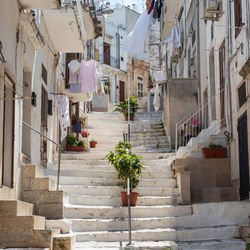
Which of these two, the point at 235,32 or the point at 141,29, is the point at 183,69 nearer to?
the point at 141,29

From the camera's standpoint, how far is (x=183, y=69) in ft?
76.8

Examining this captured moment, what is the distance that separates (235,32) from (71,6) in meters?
4.00

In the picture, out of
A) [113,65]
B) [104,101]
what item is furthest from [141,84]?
[104,101]

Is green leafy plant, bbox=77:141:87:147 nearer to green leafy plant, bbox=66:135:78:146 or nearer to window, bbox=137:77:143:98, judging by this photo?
green leafy plant, bbox=66:135:78:146

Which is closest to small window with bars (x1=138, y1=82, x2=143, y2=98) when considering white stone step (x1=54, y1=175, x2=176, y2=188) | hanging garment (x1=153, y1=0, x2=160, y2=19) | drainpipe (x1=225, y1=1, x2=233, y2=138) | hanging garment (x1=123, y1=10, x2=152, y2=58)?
hanging garment (x1=153, y1=0, x2=160, y2=19)

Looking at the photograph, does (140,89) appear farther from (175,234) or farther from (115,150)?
(175,234)

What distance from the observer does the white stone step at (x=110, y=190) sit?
1210cm

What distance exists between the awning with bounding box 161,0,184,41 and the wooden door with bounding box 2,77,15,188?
10.8 m

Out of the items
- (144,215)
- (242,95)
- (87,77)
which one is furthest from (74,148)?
(242,95)

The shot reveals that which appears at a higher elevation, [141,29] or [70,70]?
[141,29]

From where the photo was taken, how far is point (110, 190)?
40.3 feet

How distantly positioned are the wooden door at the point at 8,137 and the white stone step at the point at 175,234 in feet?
6.20

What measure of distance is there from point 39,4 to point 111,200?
4595mm

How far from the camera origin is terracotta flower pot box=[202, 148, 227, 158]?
43.7ft
